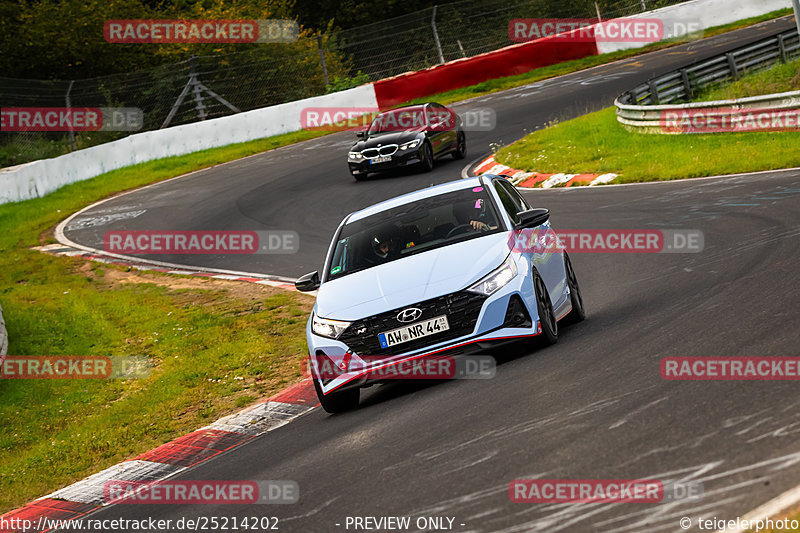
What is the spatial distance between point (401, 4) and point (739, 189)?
45.5 metres

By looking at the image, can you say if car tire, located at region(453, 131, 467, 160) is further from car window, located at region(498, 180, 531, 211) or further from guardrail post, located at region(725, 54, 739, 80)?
car window, located at region(498, 180, 531, 211)

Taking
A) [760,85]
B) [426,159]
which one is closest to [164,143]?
[426,159]

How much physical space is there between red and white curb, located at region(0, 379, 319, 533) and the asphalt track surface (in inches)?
14.5

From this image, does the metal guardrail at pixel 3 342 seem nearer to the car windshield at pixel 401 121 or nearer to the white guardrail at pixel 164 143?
the car windshield at pixel 401 121

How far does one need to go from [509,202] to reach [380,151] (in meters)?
15.1

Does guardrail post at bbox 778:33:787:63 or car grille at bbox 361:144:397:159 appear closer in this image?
car grille at bbox 361:144:397:159

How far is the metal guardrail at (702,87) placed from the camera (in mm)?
20064

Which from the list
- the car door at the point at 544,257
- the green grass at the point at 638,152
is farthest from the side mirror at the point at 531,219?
the green grass at the point at 638,152

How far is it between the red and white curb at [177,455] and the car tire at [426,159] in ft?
48.8

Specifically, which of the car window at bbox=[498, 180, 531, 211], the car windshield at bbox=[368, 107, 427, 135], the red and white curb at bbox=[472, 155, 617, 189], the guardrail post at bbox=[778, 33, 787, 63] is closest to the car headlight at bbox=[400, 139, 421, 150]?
the car windshield at bbox=[368, 107, 427, 135]

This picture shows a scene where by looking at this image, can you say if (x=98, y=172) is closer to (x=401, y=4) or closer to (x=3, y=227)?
(x=3, y=227)

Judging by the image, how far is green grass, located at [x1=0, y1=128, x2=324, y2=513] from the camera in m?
9.67

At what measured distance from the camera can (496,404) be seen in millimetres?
7238

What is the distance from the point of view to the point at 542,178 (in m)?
21.5
